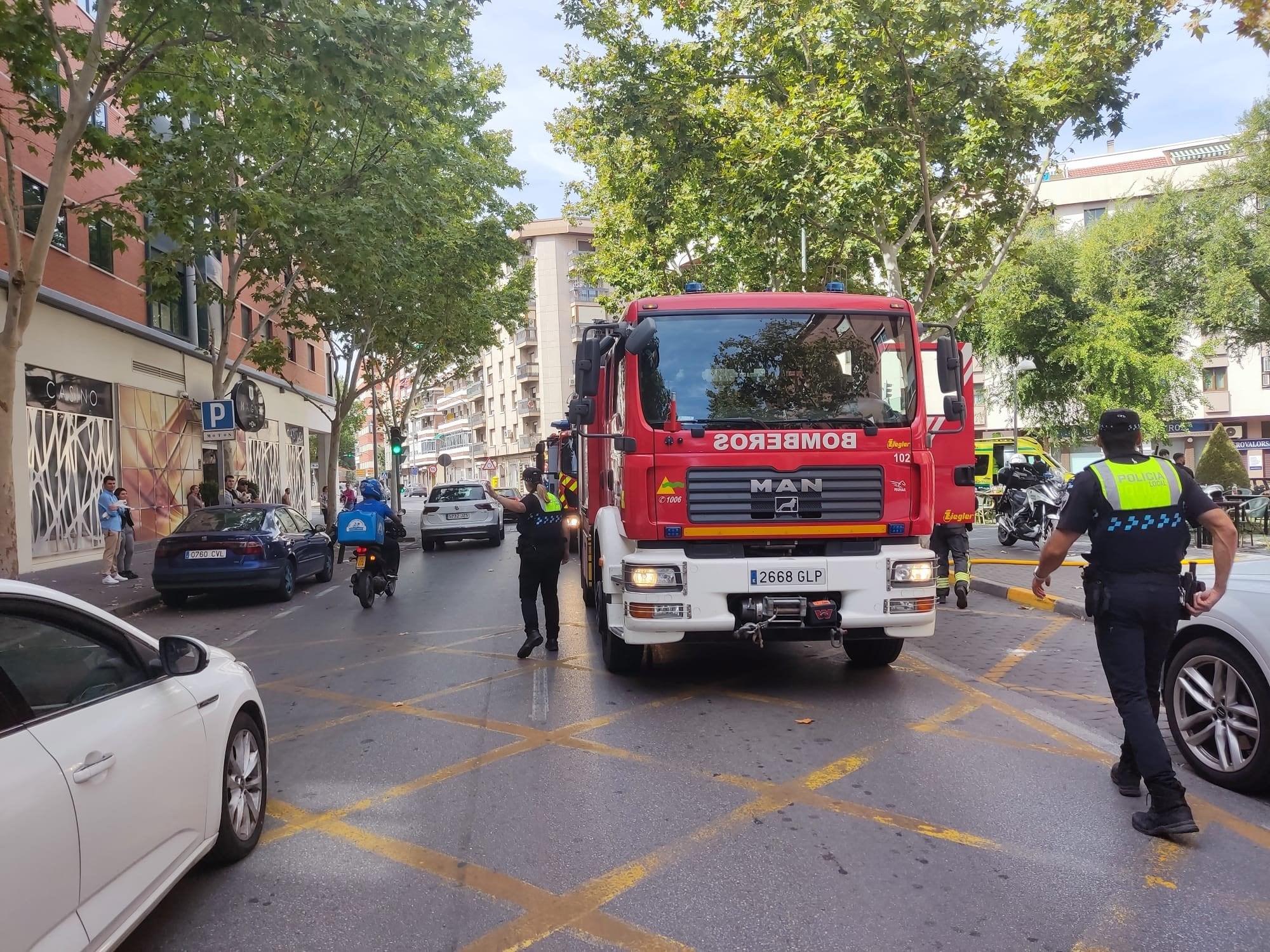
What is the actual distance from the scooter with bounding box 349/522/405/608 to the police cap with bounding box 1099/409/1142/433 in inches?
381

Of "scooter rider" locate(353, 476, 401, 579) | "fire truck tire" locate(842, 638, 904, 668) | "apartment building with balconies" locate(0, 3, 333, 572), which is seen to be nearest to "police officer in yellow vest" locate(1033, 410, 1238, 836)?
"fire truck tire" locate(842, 638, 904, 668)

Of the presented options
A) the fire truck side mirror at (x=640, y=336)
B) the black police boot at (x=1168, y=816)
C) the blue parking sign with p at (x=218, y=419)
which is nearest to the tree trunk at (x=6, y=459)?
the blue parking sign with p at (x=218, y=419)

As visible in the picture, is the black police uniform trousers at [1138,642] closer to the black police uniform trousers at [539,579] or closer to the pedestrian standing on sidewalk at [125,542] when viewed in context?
the black police uniform trousers at [539,579]

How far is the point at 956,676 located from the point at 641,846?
4.32 meters

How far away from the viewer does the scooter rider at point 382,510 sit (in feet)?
40.7

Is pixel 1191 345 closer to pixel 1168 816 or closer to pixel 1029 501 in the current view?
pixel 1029 501

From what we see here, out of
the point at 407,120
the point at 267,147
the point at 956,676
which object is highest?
the point at 267,147

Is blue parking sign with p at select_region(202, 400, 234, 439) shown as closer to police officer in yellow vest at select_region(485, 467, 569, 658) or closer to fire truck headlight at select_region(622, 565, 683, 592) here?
police officer in yellow vest at select_region(485, 467, 569, 658)

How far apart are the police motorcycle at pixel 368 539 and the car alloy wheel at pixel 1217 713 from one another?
9567 mm

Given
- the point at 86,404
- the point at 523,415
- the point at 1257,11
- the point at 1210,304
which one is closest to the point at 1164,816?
the point at 1257,11

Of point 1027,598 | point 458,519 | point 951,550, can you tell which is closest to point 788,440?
point 951,550

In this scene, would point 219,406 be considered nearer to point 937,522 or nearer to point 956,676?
point 937,522

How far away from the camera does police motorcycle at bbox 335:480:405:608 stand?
485 inches

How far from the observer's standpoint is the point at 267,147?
17641 mm
